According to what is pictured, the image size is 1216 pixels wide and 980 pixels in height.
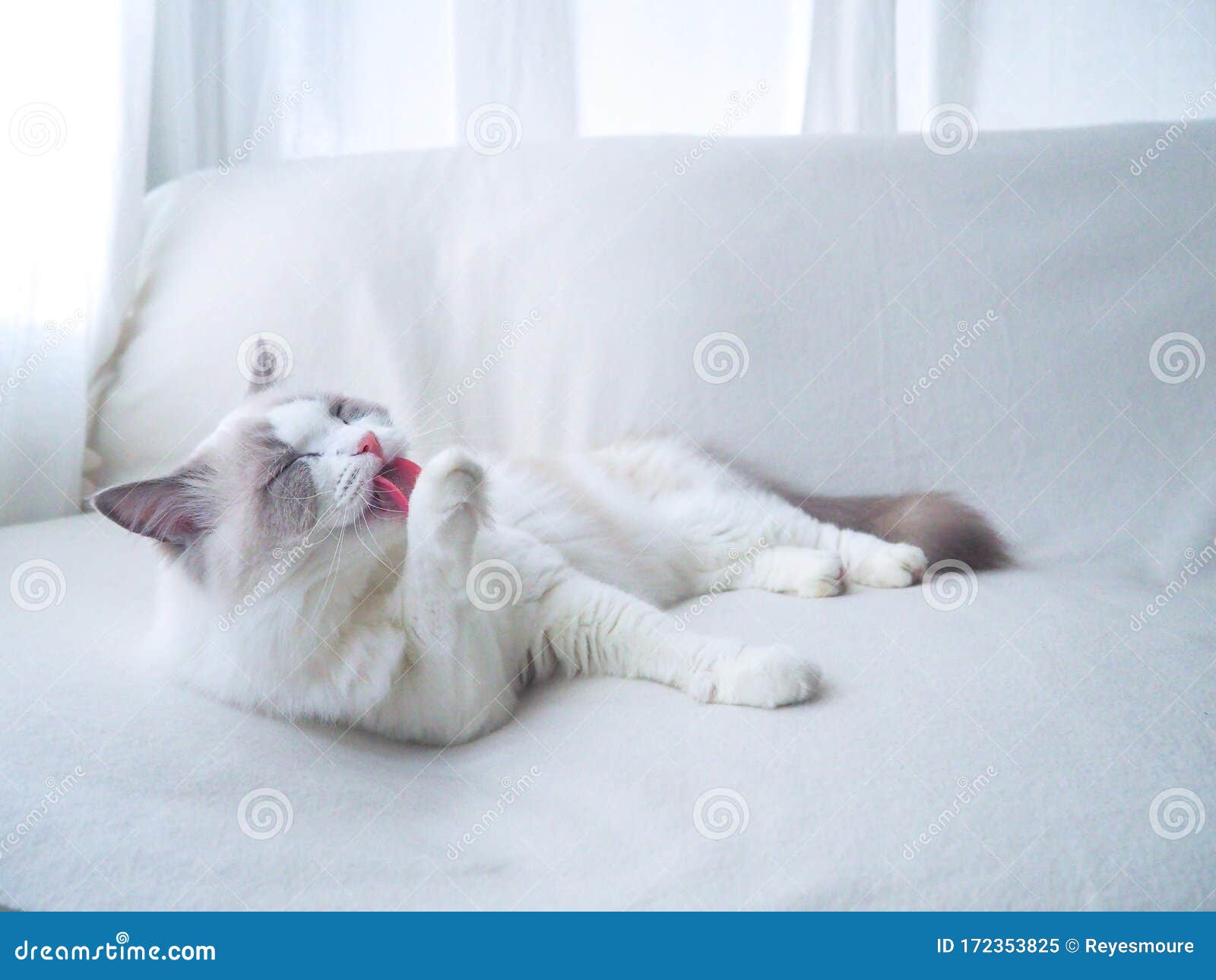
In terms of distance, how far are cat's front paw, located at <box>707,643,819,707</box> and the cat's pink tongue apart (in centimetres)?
53

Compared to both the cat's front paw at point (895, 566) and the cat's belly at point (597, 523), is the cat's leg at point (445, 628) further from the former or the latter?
the cat's front paw at point (895, 566)

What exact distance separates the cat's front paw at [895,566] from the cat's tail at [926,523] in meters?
0.04

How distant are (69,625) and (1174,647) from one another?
178cm

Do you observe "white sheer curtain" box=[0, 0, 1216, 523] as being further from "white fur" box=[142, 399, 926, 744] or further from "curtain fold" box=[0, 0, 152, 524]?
"white fur" box=[142, 399, 926, 744]

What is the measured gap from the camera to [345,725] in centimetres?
138

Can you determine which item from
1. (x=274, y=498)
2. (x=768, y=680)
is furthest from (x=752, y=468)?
(x=274, y=498)

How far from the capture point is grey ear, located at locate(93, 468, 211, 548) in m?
1.24

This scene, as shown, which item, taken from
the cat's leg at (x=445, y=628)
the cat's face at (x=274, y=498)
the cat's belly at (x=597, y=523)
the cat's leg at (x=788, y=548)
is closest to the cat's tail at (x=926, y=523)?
the cat's leg at (x=788, y=548)

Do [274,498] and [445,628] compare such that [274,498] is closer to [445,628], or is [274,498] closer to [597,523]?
[445,628]

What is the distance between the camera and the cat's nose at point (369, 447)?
1324 millimetres

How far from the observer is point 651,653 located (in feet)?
4.81

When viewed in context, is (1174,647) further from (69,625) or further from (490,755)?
(69,625)

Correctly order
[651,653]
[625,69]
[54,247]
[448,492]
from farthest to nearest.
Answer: [625,69]
[54,247]
[651,653]
[448,492]

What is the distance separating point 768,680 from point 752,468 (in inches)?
35.7
